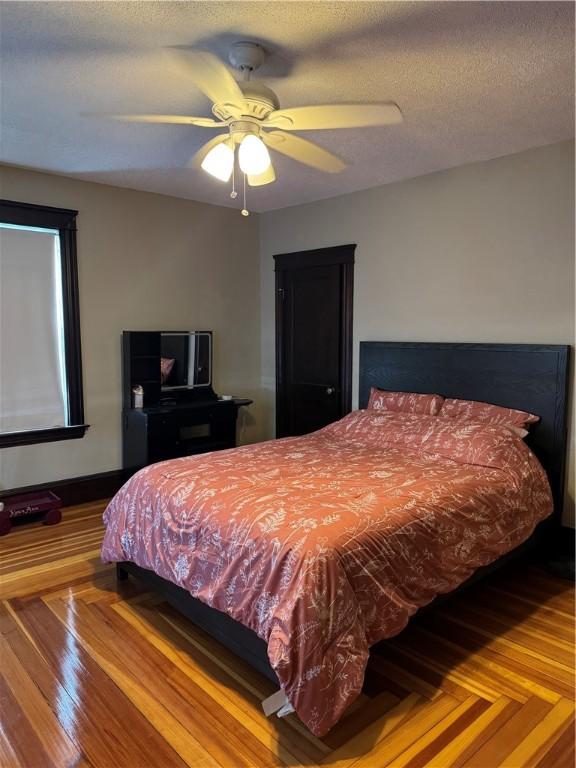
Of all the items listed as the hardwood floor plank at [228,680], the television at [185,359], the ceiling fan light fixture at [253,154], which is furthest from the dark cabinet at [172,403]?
the ceiling fan light fixture at [253,154]

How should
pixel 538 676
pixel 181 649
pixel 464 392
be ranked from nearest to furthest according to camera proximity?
pixel 538 676
pixel 181 649
pixel 464 392

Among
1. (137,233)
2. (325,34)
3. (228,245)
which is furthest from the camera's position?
(228,245)

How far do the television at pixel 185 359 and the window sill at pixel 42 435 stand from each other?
806 millimetres

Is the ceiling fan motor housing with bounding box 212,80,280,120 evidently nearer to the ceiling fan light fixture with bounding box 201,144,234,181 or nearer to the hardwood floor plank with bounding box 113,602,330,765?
the ceiling fan light fixture with bounding box 201,144,234,181

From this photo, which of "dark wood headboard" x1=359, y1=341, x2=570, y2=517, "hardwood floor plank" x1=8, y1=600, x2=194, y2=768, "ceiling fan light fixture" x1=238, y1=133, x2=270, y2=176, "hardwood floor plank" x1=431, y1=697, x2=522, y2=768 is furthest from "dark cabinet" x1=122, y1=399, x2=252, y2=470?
"hardwood floor plank" x1=431, y1=697, x2=522, y2=768

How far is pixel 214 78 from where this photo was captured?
1992 millimetres

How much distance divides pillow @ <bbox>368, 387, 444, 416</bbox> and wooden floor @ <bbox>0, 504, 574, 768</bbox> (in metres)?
1.24

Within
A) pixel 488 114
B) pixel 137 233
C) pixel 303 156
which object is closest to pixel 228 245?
pixel 137 233

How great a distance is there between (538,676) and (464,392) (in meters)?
1.94

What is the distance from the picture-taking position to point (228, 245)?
5.28 metres

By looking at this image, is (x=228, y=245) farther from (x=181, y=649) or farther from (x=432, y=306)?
(x=181, y=649)

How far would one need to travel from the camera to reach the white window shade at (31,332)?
4.02m

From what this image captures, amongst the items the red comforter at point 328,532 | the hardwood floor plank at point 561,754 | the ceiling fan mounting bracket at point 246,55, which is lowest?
the hardwood floor plank at point 561,754

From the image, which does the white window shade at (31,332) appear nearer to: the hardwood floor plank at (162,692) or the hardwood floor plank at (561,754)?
the hardwood floor plank at (162,692)
